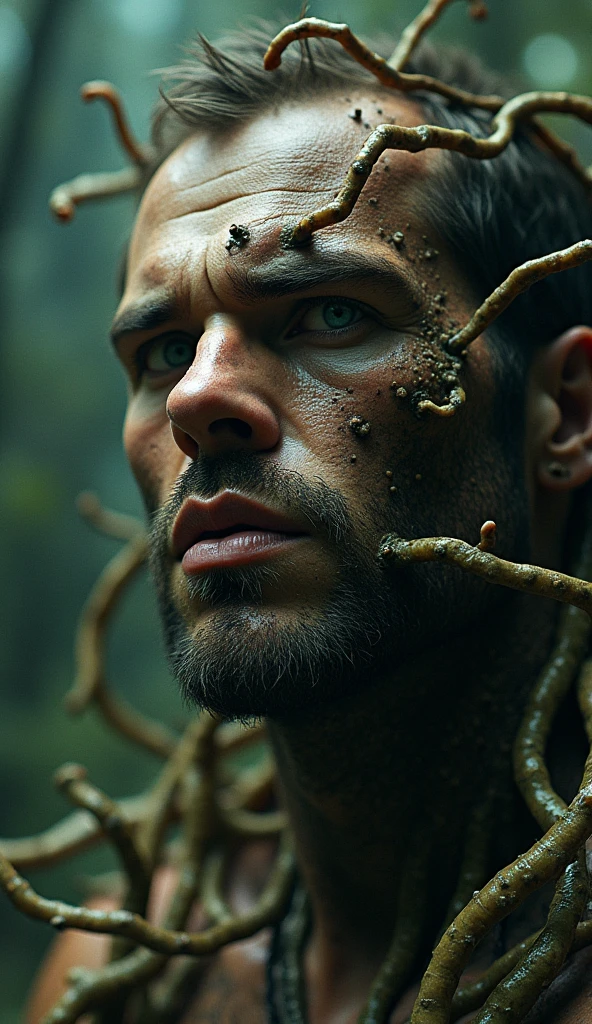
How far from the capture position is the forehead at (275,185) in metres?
1.07

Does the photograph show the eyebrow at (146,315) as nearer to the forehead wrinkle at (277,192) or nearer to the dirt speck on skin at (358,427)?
A: the forehead wrinkle at (277,192)

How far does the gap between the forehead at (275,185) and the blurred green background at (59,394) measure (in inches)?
69.6

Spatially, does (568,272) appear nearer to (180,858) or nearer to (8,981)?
(180,858)

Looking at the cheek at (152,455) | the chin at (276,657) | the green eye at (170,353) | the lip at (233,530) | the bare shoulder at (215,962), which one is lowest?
the bare shoulder at (215,962)

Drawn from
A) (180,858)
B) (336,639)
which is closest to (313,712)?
(336,639)

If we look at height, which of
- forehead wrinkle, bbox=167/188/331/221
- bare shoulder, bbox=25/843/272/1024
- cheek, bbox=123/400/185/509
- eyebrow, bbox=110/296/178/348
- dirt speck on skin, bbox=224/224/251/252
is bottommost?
bare shoulder, bbox=25/843/272/1024

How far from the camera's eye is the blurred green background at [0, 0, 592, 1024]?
2.92 meters

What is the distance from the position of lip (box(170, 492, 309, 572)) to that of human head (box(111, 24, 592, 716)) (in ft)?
0.05

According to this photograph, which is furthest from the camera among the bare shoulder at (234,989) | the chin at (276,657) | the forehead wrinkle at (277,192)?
the bare shoulder at (234,989)

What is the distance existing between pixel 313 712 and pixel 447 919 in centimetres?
27

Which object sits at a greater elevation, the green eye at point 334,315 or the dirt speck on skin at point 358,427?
the green eye at point 334,315

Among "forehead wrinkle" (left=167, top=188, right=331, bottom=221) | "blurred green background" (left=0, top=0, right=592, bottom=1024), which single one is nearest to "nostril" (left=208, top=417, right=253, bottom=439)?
"forehead wrinkle" (left=167, top=188, right=331, bottom=221)

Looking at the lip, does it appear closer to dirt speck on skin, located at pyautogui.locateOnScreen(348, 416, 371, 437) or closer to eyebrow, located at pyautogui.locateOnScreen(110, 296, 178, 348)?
dirt speck on skin, located at pyautogui.locateOnScreen(348, 416, 371, 437)

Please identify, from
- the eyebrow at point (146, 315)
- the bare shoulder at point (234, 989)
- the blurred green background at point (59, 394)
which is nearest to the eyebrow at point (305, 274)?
the eyebrow at point (146, 315)
